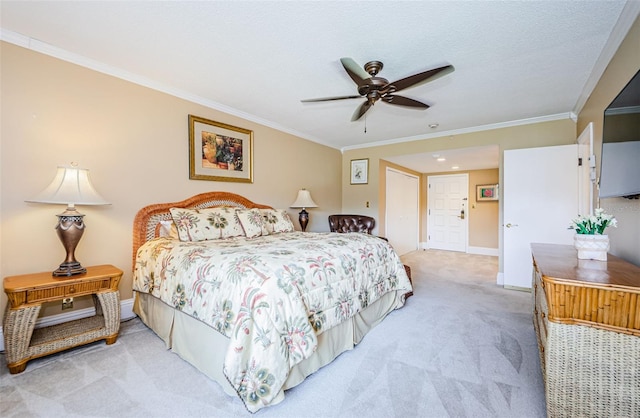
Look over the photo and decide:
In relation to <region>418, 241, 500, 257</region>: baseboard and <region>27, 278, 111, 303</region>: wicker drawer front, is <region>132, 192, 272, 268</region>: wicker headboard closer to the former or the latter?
<region>27, 278, 111, 303</region>: wicker drawer front

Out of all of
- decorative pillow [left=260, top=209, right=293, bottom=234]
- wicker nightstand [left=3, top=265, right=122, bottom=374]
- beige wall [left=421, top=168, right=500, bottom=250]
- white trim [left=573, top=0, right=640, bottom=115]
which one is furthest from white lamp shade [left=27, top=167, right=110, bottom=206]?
beige wall [left=421, top=168, right=500, bottom=250]

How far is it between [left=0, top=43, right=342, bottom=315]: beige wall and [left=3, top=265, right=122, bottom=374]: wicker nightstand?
0.90ft

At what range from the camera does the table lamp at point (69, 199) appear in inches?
81.8

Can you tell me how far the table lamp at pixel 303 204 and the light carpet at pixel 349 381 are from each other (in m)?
2.26

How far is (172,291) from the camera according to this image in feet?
6.68

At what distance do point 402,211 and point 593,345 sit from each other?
16.8 ft

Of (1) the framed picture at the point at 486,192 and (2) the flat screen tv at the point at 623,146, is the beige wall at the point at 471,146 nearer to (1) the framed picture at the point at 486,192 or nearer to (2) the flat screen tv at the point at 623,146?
(1) the framed picture at the point at 486,192

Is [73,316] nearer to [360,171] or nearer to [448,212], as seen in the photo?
[360,171]

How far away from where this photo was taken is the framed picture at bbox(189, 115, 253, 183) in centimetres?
323

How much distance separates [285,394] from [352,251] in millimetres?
1143

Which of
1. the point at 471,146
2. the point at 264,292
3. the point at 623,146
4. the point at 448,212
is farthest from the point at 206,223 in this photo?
the point at 448,212

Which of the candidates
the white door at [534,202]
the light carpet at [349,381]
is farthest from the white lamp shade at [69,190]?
the white door at [534,202]

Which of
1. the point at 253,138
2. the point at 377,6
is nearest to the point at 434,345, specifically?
the point at 377,6

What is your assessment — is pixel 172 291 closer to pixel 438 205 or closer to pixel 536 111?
pixel 536 111
